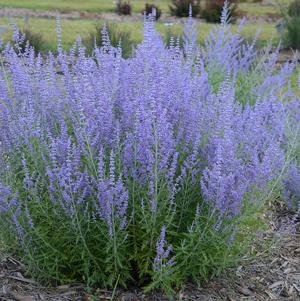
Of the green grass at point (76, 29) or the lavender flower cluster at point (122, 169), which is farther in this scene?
the green grass at point (76, 29)

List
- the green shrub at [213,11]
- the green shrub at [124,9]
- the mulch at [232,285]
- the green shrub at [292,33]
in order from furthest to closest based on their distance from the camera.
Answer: the green shrub at [124,9], the green shrub at [213,11], the green shrub at [292,33], the mulch at [232,285]

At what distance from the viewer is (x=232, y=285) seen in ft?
11.0

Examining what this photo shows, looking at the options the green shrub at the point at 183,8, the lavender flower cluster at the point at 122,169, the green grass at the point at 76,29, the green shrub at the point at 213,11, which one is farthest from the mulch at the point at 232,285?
the green shrub at the point at 183,8

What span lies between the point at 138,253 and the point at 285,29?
1160 centimetres

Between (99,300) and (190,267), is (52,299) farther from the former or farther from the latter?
(190,267)

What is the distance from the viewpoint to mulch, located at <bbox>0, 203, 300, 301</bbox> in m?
3.12

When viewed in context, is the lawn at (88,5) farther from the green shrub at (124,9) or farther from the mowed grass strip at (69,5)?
the green shrub at (124,9)

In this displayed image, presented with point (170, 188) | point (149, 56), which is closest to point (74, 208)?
point (170, 188)

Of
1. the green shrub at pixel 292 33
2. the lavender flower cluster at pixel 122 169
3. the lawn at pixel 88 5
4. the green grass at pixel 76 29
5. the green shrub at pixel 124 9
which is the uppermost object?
the lavender flower cluster at pixel 122 169

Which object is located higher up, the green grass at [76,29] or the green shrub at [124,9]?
the green grass at [76,29]

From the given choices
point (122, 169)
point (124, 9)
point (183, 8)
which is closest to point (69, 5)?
point (124, 9)

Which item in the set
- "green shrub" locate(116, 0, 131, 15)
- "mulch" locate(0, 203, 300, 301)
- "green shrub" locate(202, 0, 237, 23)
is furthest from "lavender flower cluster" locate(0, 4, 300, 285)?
"green shrub" locate(116, 0, 131, 15)

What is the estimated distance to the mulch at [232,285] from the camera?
3.12 m

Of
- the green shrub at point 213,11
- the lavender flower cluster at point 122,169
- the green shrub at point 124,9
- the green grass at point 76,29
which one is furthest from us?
the green shrub at point 124,9
